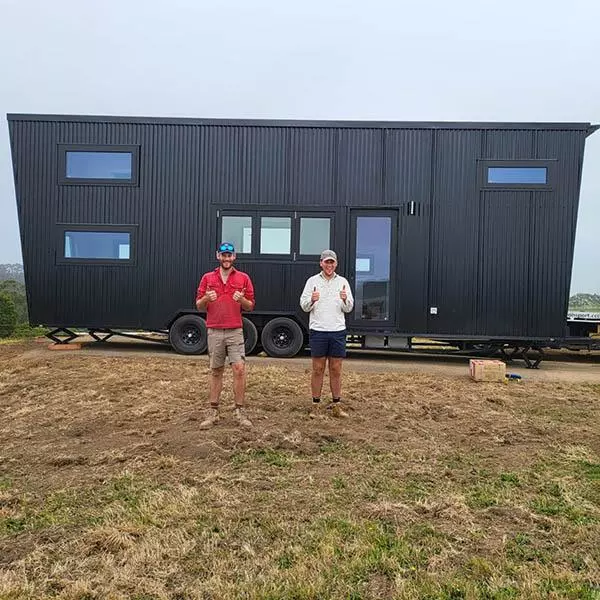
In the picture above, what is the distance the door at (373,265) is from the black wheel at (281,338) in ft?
3.08

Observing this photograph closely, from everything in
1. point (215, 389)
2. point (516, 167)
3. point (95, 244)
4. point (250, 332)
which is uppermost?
point (516, 167)

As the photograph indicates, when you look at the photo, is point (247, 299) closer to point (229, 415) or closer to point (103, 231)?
point (229, 415)

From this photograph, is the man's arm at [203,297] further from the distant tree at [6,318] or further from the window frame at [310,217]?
the distant tree at [6,318]

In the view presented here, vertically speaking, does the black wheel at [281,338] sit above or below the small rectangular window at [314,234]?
below

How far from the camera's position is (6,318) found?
1295 centimetres

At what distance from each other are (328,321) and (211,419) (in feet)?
4.80

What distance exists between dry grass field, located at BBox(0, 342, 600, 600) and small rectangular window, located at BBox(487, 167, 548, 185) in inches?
162

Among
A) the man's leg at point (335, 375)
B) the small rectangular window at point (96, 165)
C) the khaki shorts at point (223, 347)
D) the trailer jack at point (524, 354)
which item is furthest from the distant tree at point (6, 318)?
the trailer jack at point (524, 354)

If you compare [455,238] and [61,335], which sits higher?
[455,238]

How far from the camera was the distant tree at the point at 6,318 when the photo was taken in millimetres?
12847

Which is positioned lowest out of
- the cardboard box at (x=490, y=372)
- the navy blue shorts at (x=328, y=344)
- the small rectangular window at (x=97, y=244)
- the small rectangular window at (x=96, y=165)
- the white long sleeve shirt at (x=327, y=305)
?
the cardboard box at (x=490, y=372)

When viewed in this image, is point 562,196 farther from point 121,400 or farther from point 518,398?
point 121,400

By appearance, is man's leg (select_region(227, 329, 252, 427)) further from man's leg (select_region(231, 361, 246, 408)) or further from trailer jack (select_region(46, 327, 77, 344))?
trailer jack (select_region(46, 327, 77, 344))

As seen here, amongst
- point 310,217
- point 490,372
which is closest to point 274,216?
point 310,217
